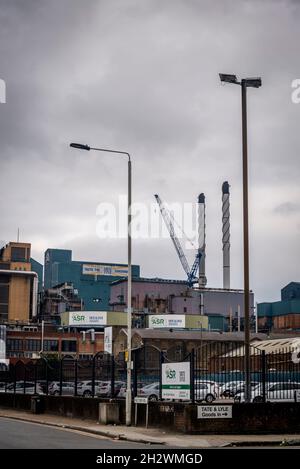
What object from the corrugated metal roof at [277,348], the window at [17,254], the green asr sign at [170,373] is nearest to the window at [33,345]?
the window at [17,254]

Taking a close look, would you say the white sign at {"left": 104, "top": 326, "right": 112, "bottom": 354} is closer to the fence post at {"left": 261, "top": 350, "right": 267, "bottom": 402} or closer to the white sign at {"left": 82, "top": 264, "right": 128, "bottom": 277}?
the white sign at {"left": 82, "top": 264, "right": 128, "bottom": 277}

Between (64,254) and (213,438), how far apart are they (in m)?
160

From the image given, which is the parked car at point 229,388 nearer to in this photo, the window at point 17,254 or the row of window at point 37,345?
the row of window at point 37,345

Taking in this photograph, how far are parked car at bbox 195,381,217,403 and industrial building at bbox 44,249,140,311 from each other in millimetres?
141408

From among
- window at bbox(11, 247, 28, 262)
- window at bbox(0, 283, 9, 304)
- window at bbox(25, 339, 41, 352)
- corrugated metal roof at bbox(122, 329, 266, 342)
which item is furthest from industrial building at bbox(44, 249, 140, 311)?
corrugated metal roof at bbox(122, 329, 266, 342)

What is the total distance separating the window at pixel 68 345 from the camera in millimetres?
137500

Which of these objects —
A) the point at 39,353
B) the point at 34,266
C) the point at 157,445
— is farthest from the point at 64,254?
the point at 157,445

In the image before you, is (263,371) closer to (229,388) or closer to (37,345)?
(229,388)

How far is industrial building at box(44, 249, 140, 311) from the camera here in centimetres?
17362

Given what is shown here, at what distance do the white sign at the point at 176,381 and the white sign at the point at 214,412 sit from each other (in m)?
1.30

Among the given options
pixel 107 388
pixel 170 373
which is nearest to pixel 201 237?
pixel 107 388

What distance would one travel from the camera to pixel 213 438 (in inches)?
957

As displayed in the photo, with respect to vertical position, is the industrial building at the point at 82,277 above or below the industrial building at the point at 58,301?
above

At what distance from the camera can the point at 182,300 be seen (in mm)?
165125
